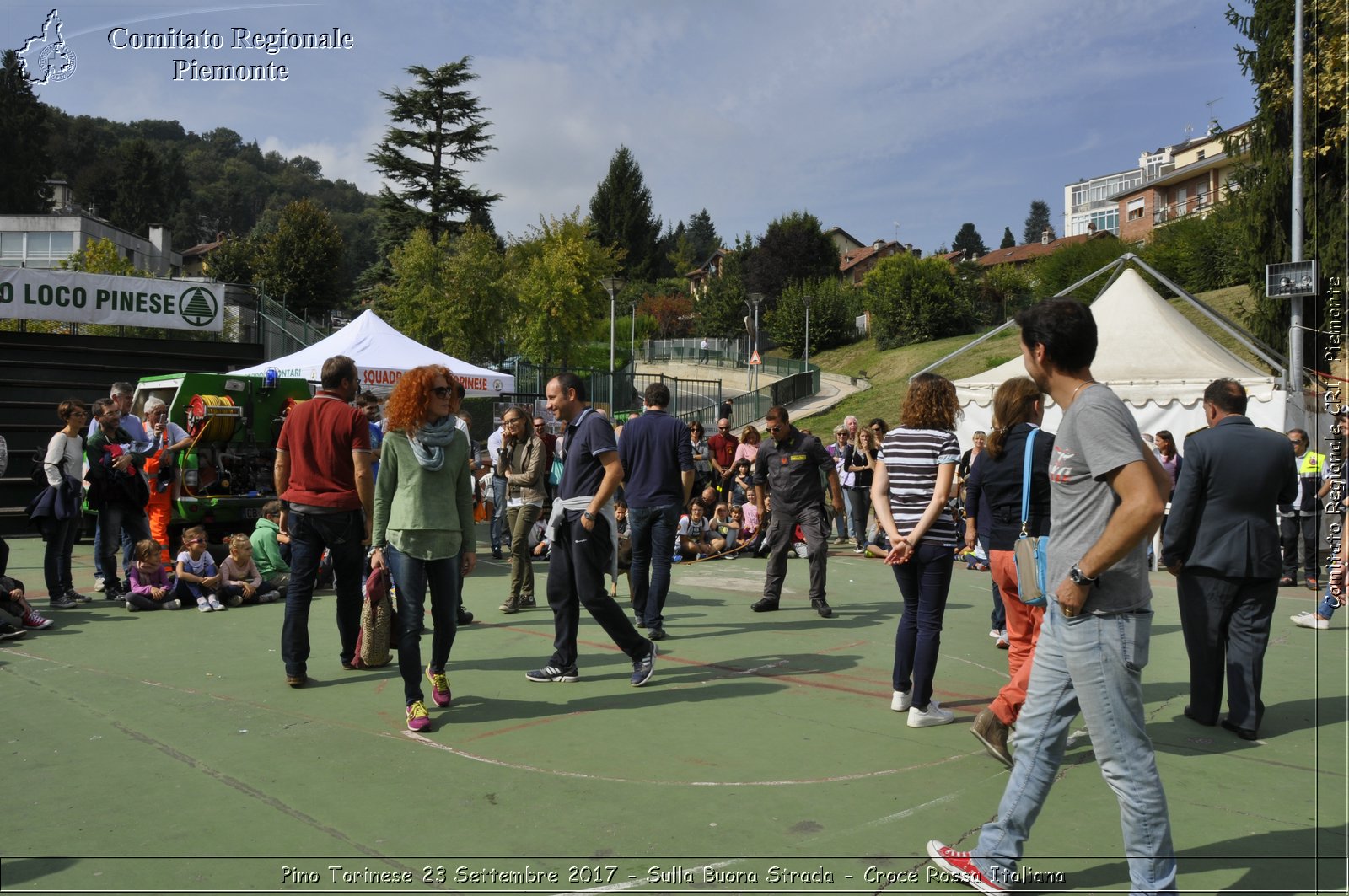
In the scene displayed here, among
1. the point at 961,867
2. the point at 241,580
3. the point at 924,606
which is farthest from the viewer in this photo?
the point at 241,580

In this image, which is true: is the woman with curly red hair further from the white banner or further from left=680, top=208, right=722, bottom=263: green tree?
left=680, top=208, right=722, bottom=263: green tree

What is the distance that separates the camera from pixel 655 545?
310 inches

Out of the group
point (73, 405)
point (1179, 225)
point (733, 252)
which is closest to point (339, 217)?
point (733, 252)

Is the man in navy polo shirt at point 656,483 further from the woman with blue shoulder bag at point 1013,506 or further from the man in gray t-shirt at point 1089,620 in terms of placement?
the man in gray t-shirt at point 1089,620

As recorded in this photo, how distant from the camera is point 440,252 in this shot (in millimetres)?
37188

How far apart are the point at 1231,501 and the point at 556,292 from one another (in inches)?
1404

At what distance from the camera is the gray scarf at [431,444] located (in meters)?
5.36

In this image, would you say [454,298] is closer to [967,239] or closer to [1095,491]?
[1095,491]

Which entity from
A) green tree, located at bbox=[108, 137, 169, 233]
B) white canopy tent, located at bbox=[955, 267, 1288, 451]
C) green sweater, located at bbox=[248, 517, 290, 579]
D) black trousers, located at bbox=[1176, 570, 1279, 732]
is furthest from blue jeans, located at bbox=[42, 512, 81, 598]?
green tree, located at bbox=[108, 137, 169, 233]

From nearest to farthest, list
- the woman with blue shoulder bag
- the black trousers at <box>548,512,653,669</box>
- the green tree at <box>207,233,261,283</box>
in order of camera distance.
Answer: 1. the woman with blue shoulder bag
2. the black trousers at <box>548,512,653,669</box>
3. the green tree at <box>207,233,261,283</box>

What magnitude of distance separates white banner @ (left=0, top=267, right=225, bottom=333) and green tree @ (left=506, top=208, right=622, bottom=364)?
16.0m

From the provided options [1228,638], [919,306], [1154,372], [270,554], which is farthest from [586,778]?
[919,306]

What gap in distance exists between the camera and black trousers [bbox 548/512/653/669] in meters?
5.93

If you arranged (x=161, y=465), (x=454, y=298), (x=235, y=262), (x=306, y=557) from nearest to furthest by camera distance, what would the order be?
(x=306, y=557), (x=161, y=465), (x=454, y=298), (x=235, y=262)
